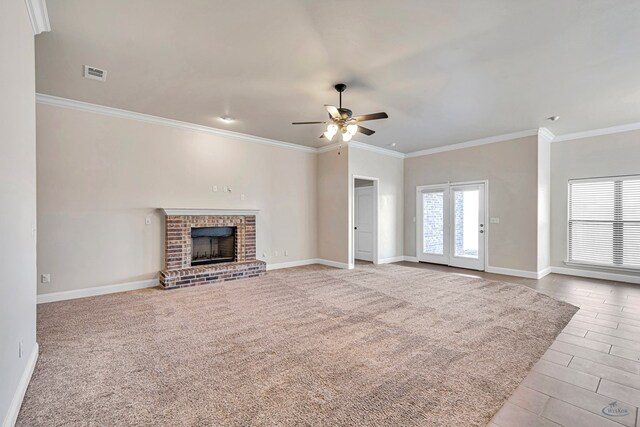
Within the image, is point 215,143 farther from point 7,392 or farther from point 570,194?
point 570,194

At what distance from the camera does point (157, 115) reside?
5195 mm

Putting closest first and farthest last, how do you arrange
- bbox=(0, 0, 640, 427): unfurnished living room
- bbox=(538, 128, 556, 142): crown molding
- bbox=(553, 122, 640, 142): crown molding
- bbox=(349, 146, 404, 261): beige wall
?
bbox=(0, 0, 640, 427): unfurnished living room → bbox=(553, 122, 640, 142): crown molding → bbox=(538, 128, 556, 142): crown molding → bbox=(349, 146, 404, 261): beige wall

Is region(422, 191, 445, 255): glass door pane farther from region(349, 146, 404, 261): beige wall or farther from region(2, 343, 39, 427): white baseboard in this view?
region(2, 343, 39, 427): white baseboard

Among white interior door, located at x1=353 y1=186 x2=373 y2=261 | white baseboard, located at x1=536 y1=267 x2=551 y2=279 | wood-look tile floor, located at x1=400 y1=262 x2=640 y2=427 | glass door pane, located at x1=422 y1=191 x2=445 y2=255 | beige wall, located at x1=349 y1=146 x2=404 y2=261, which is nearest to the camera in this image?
wood-look tile floor, located at x1=400 y1=262 x2=640 y2=427

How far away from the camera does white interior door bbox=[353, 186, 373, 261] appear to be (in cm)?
802

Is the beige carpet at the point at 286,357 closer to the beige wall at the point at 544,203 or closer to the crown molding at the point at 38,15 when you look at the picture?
the beige wall at the point at 544,203

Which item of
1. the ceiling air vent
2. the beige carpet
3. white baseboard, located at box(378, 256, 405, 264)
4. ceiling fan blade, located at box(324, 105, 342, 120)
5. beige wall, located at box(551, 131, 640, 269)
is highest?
the ceiling air vent

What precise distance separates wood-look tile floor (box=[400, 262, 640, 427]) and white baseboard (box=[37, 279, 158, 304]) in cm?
523

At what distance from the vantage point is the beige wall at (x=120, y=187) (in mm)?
4434

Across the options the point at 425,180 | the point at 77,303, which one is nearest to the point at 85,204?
the point at 77,303

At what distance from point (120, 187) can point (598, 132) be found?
28.7 feet

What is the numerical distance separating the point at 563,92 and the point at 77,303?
290 inches

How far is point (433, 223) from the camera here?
7.70 meters
